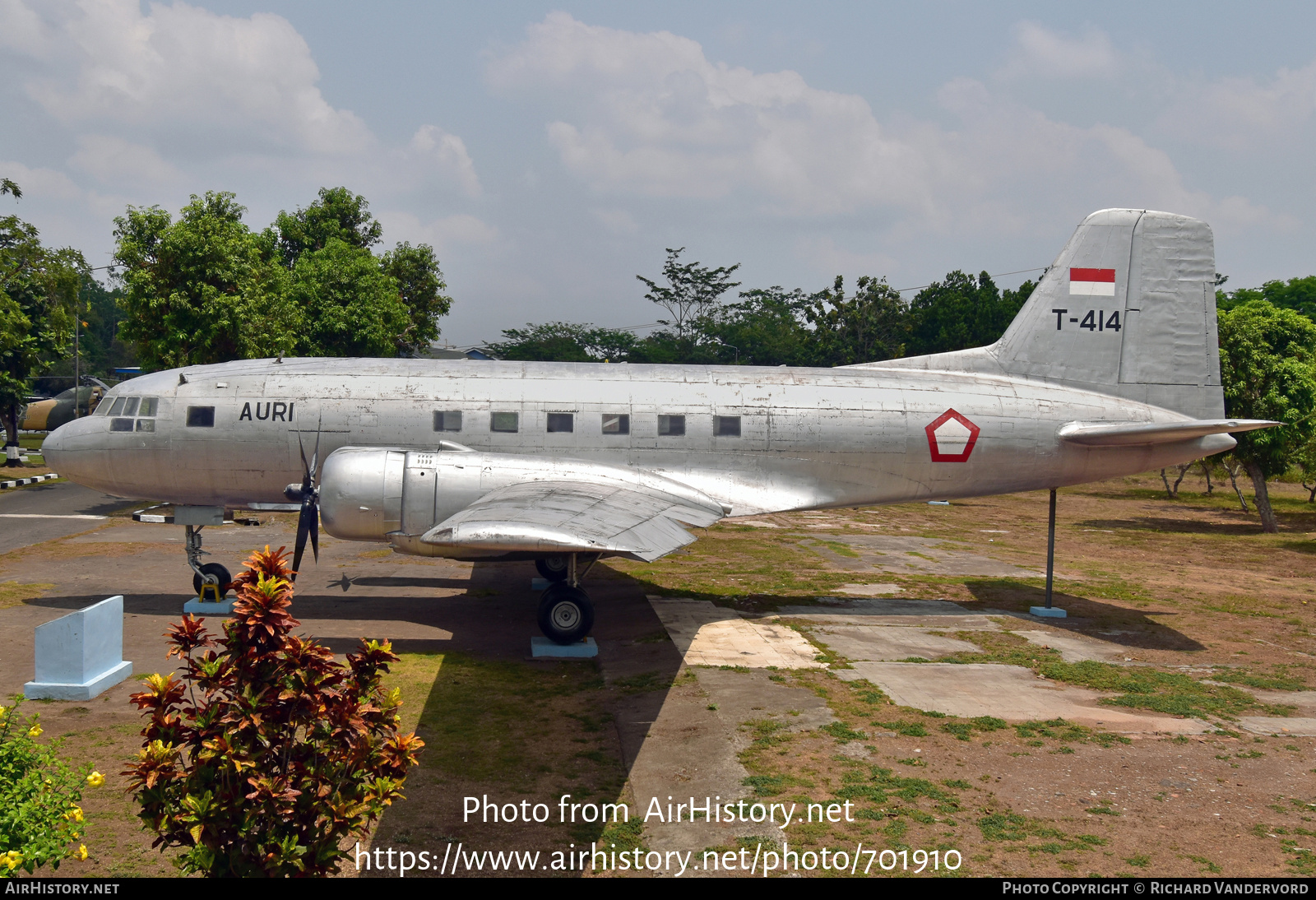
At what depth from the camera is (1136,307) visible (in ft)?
55.7

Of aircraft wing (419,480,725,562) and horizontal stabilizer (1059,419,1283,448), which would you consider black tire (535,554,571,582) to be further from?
horizontal stabilizer (1059,419,1283,448)

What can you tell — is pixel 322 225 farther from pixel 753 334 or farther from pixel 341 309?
pixel 753 334

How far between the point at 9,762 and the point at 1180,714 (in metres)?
12.9

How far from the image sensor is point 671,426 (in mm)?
15633

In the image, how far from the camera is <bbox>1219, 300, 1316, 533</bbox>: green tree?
1179 inches

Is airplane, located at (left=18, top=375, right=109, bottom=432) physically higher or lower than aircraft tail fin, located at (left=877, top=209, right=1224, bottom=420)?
lower

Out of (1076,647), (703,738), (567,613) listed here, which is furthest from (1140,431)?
(567,613)

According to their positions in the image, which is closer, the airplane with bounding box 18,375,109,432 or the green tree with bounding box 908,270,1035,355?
the airplane with bounding box 18,375,109,432

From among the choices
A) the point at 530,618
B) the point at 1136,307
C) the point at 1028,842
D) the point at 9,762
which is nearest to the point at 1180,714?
the point at 1028,842

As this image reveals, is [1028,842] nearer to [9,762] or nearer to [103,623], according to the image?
[9,762]

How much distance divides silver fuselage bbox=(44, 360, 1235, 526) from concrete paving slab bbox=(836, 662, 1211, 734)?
3.96 metres

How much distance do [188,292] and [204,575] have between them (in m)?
18.6

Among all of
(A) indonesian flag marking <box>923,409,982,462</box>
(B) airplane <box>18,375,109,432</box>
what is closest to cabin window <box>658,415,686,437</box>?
(A) indonesian flag marking <box>923,409,982,462</box>

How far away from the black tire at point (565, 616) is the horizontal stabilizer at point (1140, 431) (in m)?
9.92
